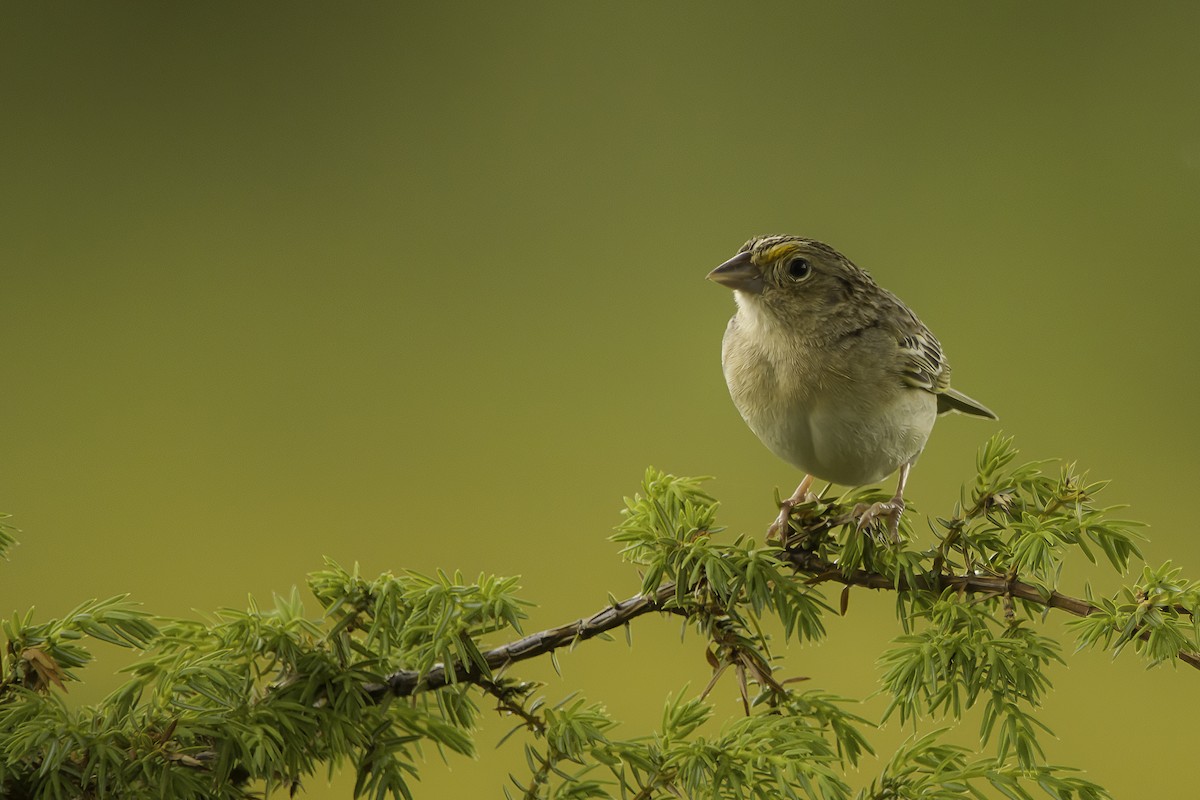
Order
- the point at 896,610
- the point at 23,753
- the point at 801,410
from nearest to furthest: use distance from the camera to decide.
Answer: the point at 23,753 < the point at 896,610 < the point at 801,410

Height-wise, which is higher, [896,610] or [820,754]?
[896,610]

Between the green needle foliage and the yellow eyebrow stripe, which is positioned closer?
the green needle foliage

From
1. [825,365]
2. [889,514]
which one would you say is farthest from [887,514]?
[825,365]

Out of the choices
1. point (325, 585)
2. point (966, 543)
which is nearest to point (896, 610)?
point (966, 543)

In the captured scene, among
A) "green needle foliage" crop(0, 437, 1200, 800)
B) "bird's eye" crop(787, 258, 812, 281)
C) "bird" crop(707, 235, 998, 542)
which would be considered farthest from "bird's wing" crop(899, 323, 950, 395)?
"green needle foliage" crop(0, 437, 1200, 800)

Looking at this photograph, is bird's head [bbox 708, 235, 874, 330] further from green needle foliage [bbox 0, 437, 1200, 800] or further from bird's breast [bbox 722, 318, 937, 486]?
green needle foliage [bbox 0, 437, 1200, 800]

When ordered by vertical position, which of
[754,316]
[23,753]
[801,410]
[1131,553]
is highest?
[754,316]

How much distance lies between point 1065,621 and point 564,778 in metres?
0.30

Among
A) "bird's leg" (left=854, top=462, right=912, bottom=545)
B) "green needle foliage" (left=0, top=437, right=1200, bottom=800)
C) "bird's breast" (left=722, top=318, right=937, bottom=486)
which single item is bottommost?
"green needle foliage" (left=0, top=437, right=1200, bottom=800)

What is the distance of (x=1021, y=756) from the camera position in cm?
62

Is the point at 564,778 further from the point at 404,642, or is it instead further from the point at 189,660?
the point at 189,660

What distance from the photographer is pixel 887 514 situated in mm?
769

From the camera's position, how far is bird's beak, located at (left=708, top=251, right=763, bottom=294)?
3.22 feet

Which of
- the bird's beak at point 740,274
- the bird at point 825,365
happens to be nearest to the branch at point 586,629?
the bird at point 825,365
